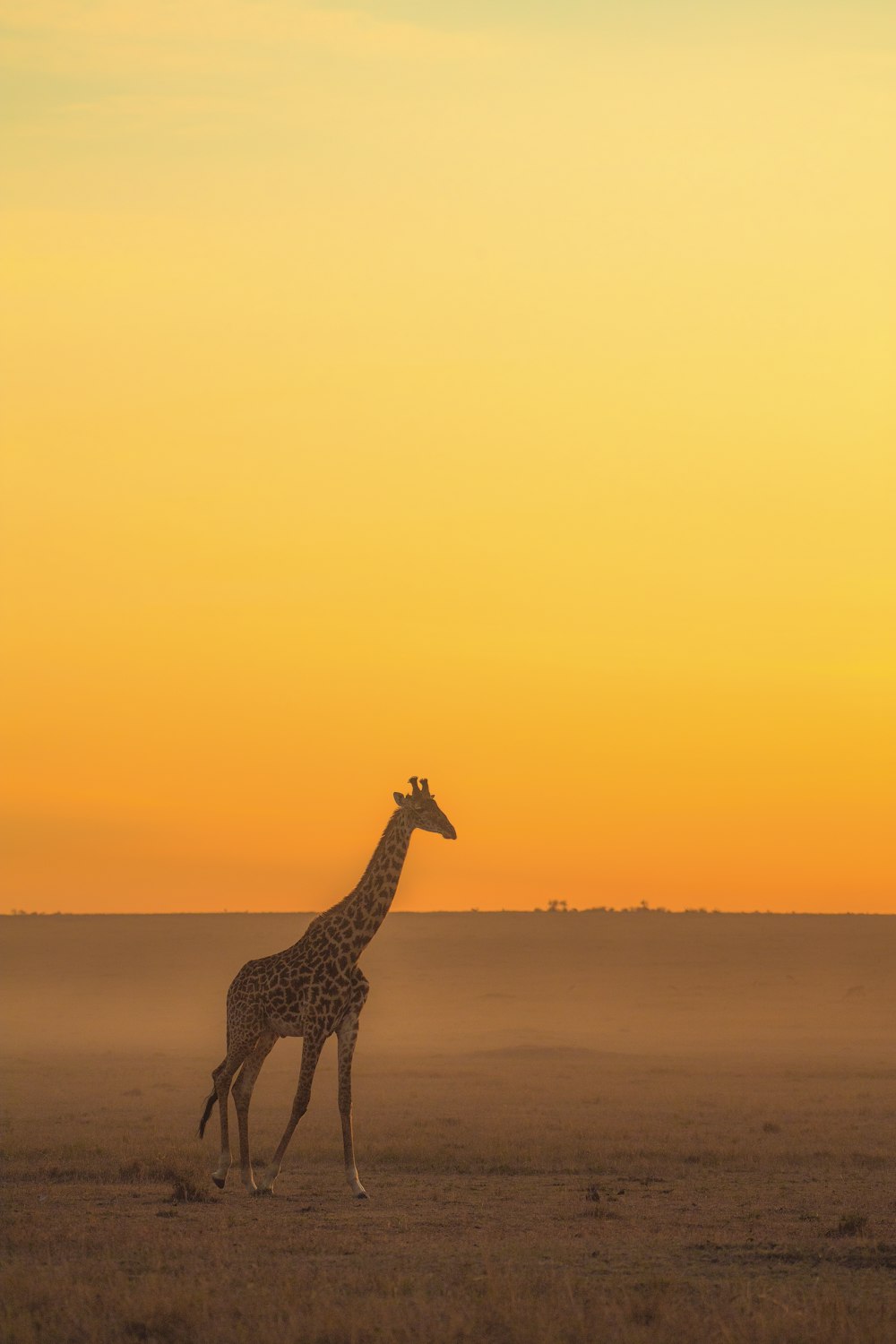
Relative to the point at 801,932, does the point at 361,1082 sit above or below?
below

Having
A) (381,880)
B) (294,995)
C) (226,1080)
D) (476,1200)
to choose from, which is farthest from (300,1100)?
(381,880)

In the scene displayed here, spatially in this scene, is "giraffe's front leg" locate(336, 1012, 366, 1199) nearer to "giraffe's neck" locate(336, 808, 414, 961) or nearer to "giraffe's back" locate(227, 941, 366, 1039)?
"giraffe's back" locate(227, 941, 366, 1039)

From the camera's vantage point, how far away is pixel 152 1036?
73.8 m

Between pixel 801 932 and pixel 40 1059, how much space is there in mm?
59803

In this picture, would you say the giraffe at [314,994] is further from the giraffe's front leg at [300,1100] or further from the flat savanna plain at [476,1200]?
the flat savanna plain at [476,1200]

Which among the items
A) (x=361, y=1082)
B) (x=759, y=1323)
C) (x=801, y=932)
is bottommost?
(x=759, y=1323)

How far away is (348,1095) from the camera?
2112cm

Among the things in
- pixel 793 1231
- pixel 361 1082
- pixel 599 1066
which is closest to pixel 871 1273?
pixel 793 1231

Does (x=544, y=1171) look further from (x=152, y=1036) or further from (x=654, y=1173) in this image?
(x=152, y=1036)

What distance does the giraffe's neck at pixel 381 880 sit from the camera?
22.6m

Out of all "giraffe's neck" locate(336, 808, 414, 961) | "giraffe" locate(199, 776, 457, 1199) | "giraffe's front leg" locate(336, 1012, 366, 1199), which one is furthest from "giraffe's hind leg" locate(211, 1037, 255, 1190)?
"giraffe's neck" locate(336, 808, 414, 961)

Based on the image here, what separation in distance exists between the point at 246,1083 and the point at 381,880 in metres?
2.99

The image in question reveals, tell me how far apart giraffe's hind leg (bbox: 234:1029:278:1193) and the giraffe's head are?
319cm

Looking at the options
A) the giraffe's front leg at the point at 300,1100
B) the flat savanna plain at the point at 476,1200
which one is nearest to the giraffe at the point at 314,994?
the giraffe's front leg at the point at 300,1100
